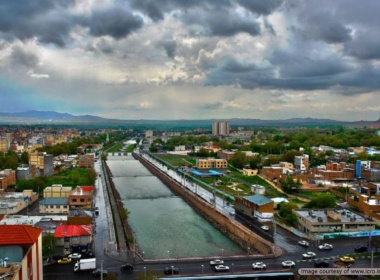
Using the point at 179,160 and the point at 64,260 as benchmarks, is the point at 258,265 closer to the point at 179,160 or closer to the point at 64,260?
the point at 64,260

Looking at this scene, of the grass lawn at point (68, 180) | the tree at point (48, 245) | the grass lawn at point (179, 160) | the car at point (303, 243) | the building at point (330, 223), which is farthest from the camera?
the grass lawn at point (179, 160)

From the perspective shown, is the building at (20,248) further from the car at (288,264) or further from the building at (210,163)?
the building at (210,163)

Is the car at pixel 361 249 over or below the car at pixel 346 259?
below

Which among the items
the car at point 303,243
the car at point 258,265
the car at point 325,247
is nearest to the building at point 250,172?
the car at point 303,243

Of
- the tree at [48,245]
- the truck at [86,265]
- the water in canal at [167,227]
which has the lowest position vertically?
the water in canal at [167,227]

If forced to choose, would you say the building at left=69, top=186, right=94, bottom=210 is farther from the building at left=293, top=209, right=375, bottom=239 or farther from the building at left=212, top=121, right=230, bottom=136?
the building at left=212, top=121, right=230, bottom=136

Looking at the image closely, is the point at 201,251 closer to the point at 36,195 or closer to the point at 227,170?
the point at 36,195

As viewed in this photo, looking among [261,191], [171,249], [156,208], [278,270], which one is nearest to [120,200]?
[156,208]
